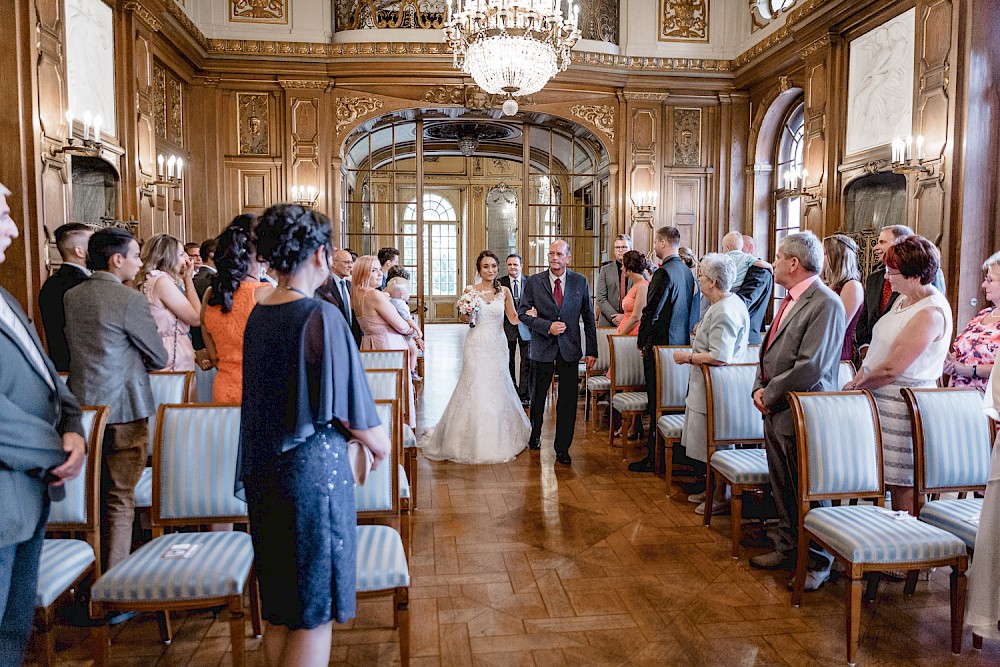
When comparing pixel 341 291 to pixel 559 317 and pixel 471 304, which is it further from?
pixel 559 317

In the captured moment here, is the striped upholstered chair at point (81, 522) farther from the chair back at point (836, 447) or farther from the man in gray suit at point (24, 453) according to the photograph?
the chair back at point (836, 447)

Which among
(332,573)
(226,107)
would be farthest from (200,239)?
(332,573)

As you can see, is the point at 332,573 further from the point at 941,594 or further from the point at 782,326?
the point at 941,594

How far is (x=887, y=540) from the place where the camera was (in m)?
2.63

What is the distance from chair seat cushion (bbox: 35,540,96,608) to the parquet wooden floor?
487mm

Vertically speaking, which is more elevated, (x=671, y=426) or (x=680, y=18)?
(x=680, y=18)

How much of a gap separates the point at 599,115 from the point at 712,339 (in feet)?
19.8

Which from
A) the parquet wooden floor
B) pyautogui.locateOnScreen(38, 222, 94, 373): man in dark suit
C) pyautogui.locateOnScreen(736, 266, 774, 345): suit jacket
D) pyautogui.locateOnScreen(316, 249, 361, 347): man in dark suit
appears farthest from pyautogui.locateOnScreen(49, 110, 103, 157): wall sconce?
pyautogui.locateOnScreen(736, 266, 774, 345): suit jacket

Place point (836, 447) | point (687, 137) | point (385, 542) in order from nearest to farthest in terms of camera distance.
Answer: point (385, 542), point (836, 447), point (687, 137)

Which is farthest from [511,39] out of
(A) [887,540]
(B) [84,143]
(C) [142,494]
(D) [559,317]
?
(A) [887,540]

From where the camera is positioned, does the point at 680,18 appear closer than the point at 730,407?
No

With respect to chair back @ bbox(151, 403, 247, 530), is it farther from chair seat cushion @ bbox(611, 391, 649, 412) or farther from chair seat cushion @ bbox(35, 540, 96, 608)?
chair seat cushion @ bbox(611, 391, 649, 412)

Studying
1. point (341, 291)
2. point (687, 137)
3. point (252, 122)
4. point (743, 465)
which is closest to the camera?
point (743, 465)

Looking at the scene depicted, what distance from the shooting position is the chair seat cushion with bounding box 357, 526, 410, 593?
90.7 inches
